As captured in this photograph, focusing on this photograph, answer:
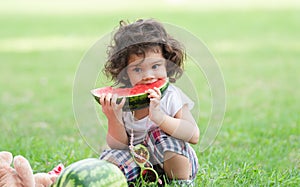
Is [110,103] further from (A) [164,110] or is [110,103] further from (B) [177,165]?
(B) [177,165]

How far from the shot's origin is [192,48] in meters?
3.71

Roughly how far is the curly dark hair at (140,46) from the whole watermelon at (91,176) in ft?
2.65

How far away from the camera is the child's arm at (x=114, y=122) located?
3512 millimetres

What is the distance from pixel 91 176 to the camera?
3031mm

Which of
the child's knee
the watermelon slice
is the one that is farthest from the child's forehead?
the child's knee

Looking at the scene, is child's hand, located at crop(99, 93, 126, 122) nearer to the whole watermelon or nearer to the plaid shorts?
the plaid shorts

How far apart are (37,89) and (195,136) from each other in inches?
212

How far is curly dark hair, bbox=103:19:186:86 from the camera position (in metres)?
3.65

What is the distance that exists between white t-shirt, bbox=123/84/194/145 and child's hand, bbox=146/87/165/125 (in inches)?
5.1

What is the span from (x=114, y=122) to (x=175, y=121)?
0.41 meters

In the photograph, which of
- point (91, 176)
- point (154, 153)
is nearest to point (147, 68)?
point (154, 153)

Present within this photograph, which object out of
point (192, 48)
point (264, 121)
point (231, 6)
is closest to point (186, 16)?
point (231, 6)

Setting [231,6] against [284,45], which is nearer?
[284,45]

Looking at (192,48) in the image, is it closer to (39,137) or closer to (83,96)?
(83,96)
